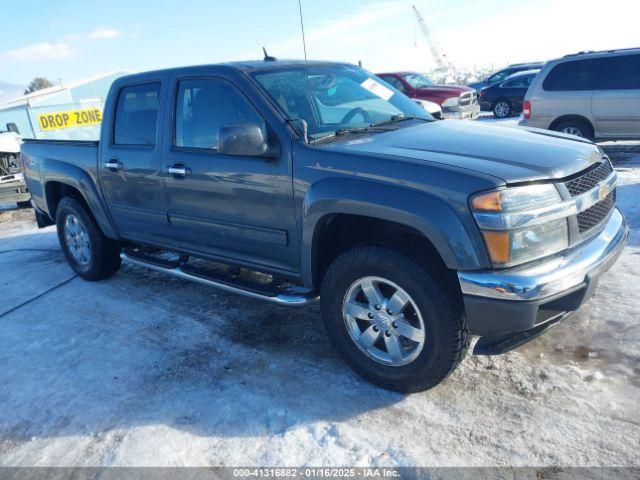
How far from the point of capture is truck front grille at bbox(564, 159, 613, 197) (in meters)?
2.73

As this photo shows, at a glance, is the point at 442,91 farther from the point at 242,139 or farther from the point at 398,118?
the point at 242,139

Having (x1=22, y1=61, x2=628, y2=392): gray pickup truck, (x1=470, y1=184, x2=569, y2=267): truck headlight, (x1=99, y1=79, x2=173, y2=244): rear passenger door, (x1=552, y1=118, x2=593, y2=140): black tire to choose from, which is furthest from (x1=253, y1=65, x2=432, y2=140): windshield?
(x1=552, y1=118, x2=593, y2=140): black tire

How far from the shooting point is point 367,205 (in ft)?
9.18

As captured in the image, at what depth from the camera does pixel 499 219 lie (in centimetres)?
244

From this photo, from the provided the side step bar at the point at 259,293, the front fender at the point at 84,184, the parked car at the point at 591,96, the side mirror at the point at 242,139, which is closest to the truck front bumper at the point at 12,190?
the front fender at the point at 84,184

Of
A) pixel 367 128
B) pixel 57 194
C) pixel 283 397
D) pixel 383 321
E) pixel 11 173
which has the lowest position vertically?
pixel 283 397

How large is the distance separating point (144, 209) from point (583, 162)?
3.29 meters

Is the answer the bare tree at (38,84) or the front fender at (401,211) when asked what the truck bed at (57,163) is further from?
the bare tree at (38,84)

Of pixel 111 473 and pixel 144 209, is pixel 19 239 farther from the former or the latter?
pixel 111 473

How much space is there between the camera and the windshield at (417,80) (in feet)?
50.9

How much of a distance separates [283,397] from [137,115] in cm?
273

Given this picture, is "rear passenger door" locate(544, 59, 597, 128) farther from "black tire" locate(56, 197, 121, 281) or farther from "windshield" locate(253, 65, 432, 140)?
"black tire" locate(56, 197, 121, 281)

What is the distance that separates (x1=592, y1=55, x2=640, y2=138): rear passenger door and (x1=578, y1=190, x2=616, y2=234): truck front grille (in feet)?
21.4

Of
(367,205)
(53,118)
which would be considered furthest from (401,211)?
(53,118)
